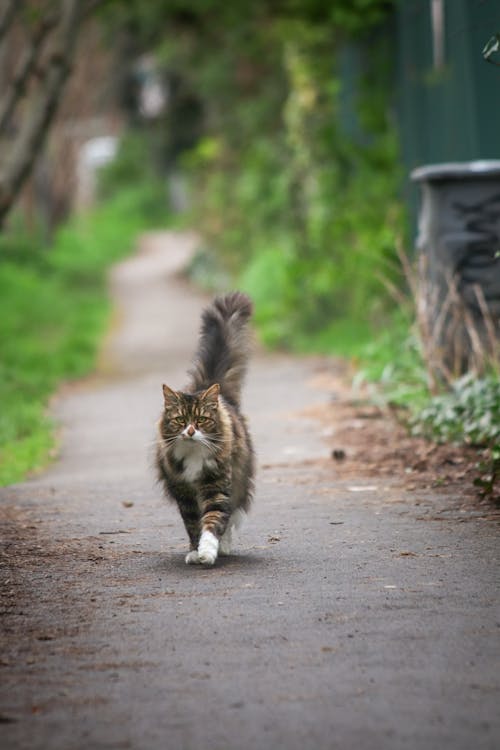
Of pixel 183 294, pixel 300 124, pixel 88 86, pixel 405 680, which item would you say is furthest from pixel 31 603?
pixel 88 86

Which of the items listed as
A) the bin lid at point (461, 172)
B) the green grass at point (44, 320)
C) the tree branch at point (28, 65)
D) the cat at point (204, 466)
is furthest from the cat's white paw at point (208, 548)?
the tree branch at point (28, 65)

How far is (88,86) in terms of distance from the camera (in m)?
37.0

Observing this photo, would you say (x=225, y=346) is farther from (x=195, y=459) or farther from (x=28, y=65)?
(x=28, y=65)

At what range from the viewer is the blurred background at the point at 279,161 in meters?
13.5

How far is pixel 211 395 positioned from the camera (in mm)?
7188

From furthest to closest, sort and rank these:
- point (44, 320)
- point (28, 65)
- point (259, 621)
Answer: point (44, 320), point (28, 65), point (259, 621)

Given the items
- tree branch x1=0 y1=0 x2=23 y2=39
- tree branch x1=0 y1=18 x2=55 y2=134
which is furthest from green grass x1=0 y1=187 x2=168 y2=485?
tree branch x1=0 y1=0 x2=23 y2=39

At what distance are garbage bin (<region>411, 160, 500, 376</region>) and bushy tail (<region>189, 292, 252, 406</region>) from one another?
331 cm

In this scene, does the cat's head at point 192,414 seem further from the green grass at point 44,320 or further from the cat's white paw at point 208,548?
the green grass at point 44,320

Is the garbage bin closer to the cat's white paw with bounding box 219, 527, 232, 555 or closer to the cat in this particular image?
the cat

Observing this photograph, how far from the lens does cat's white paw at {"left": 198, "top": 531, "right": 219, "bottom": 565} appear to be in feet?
22.5

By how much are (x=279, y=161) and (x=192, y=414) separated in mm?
19113

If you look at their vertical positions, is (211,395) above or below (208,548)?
above

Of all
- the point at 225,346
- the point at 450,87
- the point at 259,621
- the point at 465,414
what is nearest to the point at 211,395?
the point at 225,346
